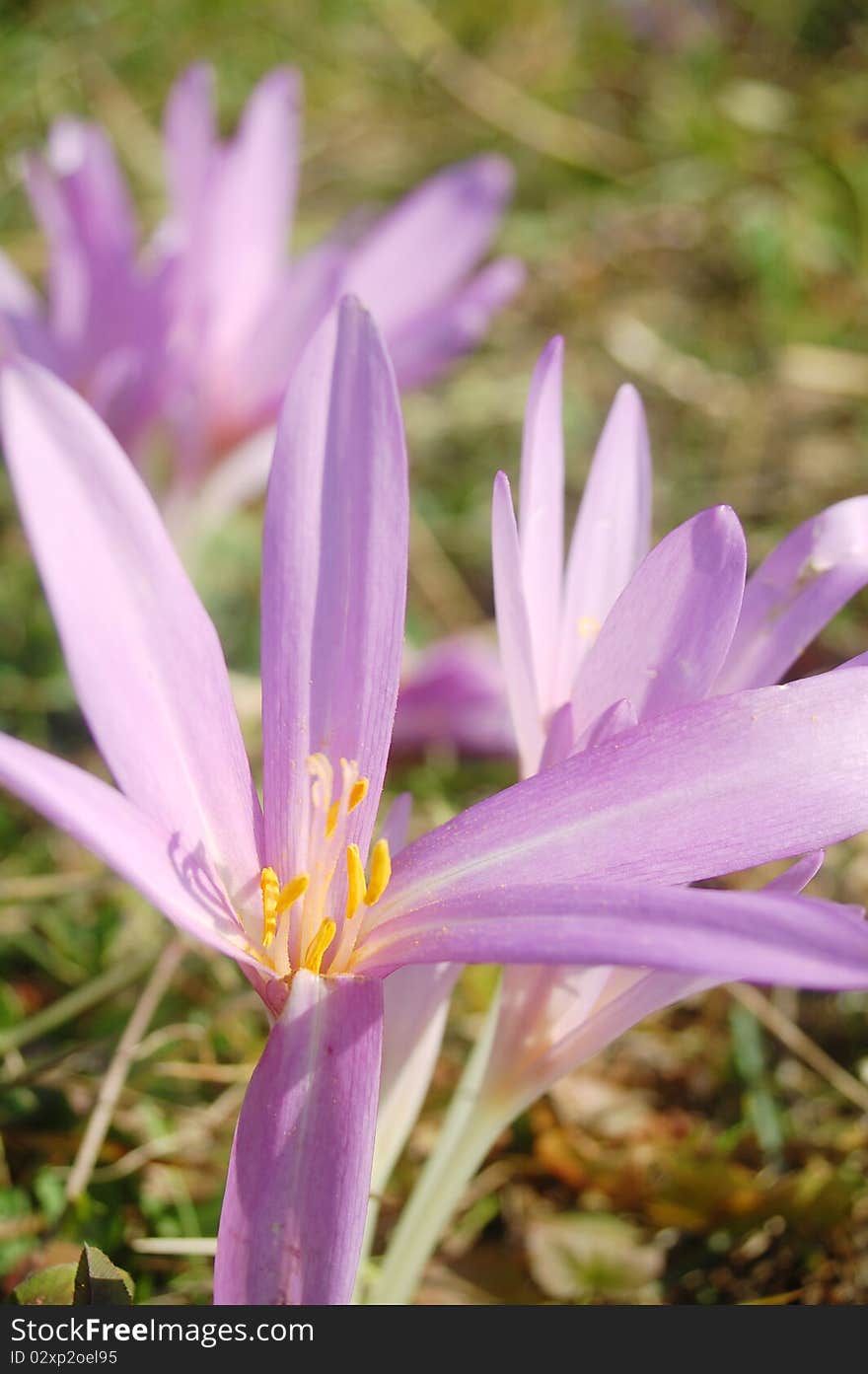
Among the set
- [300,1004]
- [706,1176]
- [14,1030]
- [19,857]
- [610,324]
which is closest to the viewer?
[300,1004]

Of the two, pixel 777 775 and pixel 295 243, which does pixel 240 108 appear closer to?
pixel 295 243

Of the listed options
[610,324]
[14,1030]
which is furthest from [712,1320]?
[610,324]

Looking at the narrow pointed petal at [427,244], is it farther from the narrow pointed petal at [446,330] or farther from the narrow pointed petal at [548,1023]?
the narrow pointed petal at [548,1023]

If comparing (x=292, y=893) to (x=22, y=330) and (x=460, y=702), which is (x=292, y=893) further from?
(x=22, y=330)

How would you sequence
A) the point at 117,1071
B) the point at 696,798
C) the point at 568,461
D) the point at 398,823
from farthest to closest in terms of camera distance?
the point at 568,461
the point at 117,1071
the point at 398,823
the point at 696,798

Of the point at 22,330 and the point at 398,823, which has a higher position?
the point at 22,330

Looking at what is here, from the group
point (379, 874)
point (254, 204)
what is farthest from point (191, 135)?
point (379, 874)

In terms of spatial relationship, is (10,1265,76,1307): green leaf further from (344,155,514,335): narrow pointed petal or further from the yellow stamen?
(344,155,514,335): narrow pointed petal
